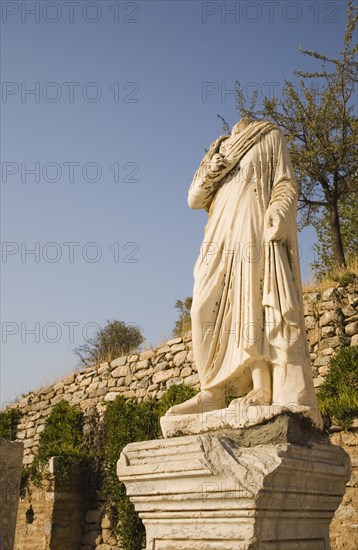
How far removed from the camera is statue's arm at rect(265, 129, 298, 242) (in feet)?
13.4

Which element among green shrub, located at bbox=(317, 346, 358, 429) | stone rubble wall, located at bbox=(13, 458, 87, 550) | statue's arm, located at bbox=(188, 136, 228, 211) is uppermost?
statue's arm, located at bbox=(188, 136, 228, 211)

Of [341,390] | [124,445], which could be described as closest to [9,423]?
[124,445]

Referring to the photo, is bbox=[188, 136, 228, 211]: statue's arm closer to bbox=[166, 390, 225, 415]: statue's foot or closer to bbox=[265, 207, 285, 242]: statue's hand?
bbox=[265, 207, 285, 242]: statue's hand

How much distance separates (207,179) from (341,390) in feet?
16.8

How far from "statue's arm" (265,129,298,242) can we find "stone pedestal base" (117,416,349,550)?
1.19 m

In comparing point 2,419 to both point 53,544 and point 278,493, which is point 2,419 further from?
point 278,493

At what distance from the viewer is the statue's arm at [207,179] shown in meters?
4.59

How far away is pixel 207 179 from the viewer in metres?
4.64

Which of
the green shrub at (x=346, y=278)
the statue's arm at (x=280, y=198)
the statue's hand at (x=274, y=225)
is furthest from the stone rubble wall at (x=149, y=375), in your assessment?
the statue's hand at (x=274, y=225)

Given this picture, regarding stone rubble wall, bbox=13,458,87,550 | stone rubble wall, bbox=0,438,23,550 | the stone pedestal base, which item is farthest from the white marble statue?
stone rubble wall, bbox=13,458,87,550

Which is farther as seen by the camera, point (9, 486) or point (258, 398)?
point (9, 486)

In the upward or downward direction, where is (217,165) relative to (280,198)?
upward

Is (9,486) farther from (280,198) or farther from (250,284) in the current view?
(280,198)

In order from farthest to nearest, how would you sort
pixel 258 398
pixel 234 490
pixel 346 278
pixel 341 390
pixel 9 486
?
pixel 346 278 < pixel 341 390 < pixel 9 486 < pixel 258 398 < pixel 234 490
